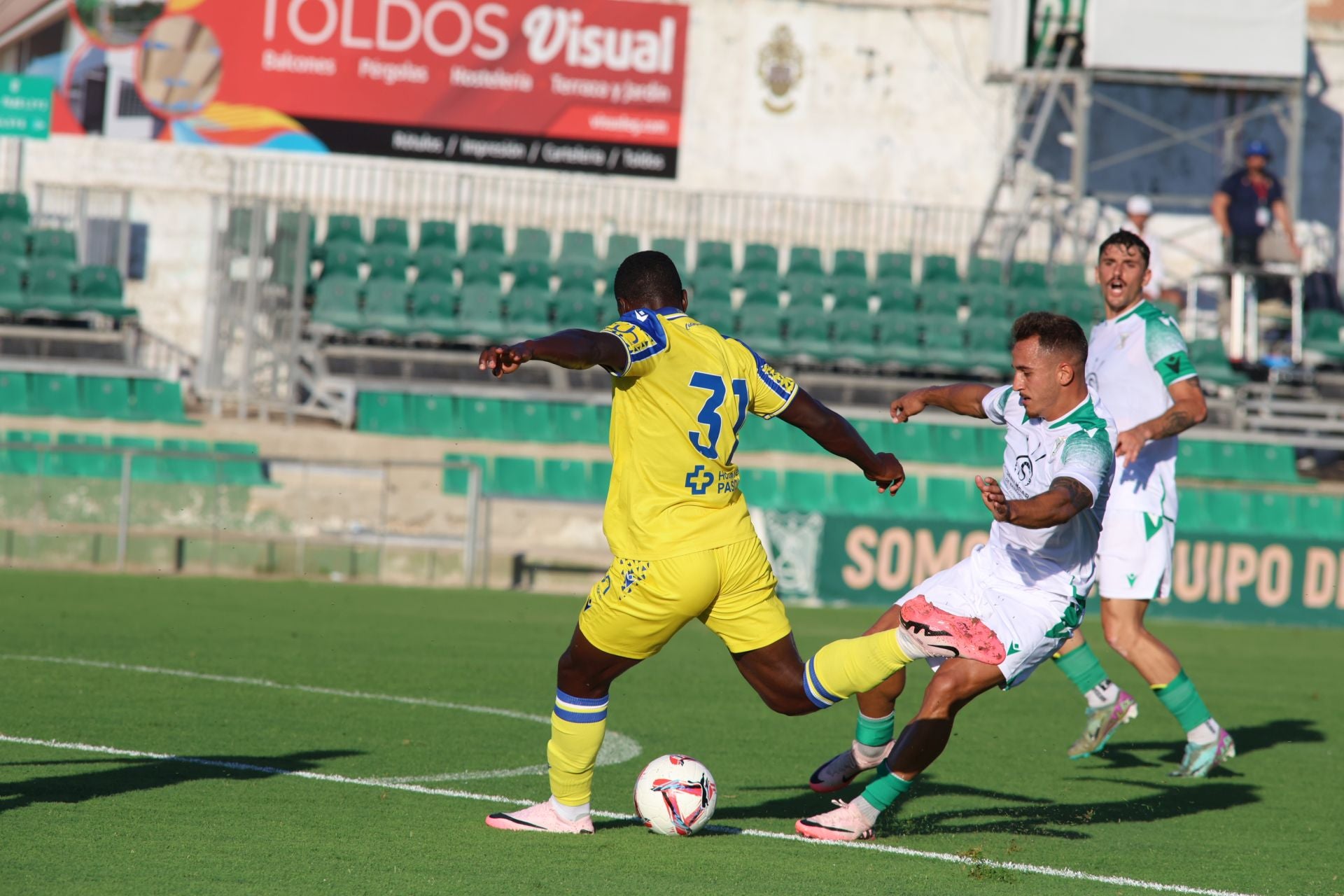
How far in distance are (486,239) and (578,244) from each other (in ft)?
4.53

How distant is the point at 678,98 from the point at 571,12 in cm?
227

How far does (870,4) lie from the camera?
2623cm

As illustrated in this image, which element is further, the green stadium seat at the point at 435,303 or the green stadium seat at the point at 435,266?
the green stadium seat at the point at 435,266

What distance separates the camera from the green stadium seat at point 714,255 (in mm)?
22625

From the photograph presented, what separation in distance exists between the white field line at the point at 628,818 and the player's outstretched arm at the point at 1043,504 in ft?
3.92

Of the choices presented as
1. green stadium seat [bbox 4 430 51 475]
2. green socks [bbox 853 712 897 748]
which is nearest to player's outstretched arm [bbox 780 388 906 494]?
green socks [bbox 853 712 897 748]

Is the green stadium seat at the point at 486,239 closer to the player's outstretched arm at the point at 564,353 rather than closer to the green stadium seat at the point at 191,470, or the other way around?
the green stadium seat at the point at 191,470

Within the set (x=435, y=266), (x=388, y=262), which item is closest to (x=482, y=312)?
(x=435, y=266)

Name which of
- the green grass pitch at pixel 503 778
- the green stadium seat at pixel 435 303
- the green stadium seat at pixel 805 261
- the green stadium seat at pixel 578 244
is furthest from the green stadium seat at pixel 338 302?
the green grass pitch at pixel 503 778

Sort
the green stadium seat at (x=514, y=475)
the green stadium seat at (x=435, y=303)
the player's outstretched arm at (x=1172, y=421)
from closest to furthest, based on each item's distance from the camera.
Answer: the player's outstretched arm at (x=1172, y=421)
the green stadium seat at (x=514, y=475)
the green stadium seat at (x=435, y=303)

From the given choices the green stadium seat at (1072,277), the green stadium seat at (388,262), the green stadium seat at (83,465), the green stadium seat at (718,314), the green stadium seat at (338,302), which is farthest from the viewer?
the green stadium seat at (1072,277)

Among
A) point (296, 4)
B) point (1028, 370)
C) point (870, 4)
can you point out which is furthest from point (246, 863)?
point (870, 4)

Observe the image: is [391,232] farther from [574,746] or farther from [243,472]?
[574,746]

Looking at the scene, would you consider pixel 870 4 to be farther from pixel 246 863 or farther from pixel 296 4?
pixel 246 863
